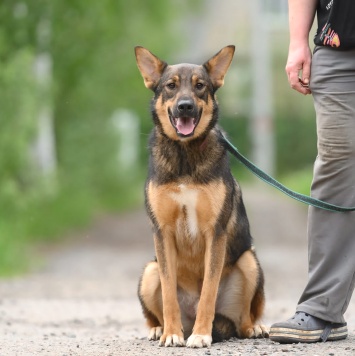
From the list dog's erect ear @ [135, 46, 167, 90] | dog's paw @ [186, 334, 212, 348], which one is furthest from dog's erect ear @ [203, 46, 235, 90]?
dog's paw @ [186, 334, 212, 348]

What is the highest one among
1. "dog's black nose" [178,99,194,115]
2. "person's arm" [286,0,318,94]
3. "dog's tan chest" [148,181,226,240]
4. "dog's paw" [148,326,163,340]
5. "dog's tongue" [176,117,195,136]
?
"person's arm" [286,0,318,94]

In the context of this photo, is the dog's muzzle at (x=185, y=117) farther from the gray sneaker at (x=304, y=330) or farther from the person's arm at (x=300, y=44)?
the gray sneaker at (x=304, y=330)

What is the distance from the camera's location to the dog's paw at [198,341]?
654cm

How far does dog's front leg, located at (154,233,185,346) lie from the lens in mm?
6684

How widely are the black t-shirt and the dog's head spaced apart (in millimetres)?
823

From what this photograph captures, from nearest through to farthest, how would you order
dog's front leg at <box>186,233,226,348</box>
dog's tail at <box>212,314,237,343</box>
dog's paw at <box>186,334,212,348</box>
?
dog's paw at <box>186,334,212,348</box> < dog's front leg at <box>186,233,226,348</box> < dog's tail at <box>212,314,237,343</box>

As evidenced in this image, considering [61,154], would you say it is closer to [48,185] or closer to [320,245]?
[48,185]

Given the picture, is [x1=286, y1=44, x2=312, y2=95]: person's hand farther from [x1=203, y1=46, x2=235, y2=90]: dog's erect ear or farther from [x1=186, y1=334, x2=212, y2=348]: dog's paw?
[x1=186, y1=334, x2=212, y2=348]: dog's paw

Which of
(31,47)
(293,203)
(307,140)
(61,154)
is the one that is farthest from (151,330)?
(307,140)

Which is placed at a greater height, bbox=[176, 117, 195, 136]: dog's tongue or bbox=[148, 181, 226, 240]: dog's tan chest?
bbox=[176, 117, 195, 136]: dog's tongue

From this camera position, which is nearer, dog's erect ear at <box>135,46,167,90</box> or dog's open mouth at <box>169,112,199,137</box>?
dog's open mouth at <box>169,112,199,137</box>

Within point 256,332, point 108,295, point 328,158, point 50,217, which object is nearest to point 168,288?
point 256,332

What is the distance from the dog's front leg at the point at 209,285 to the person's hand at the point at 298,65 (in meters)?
1.08

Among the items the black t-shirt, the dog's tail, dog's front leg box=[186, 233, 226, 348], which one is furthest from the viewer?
the dog's tail
